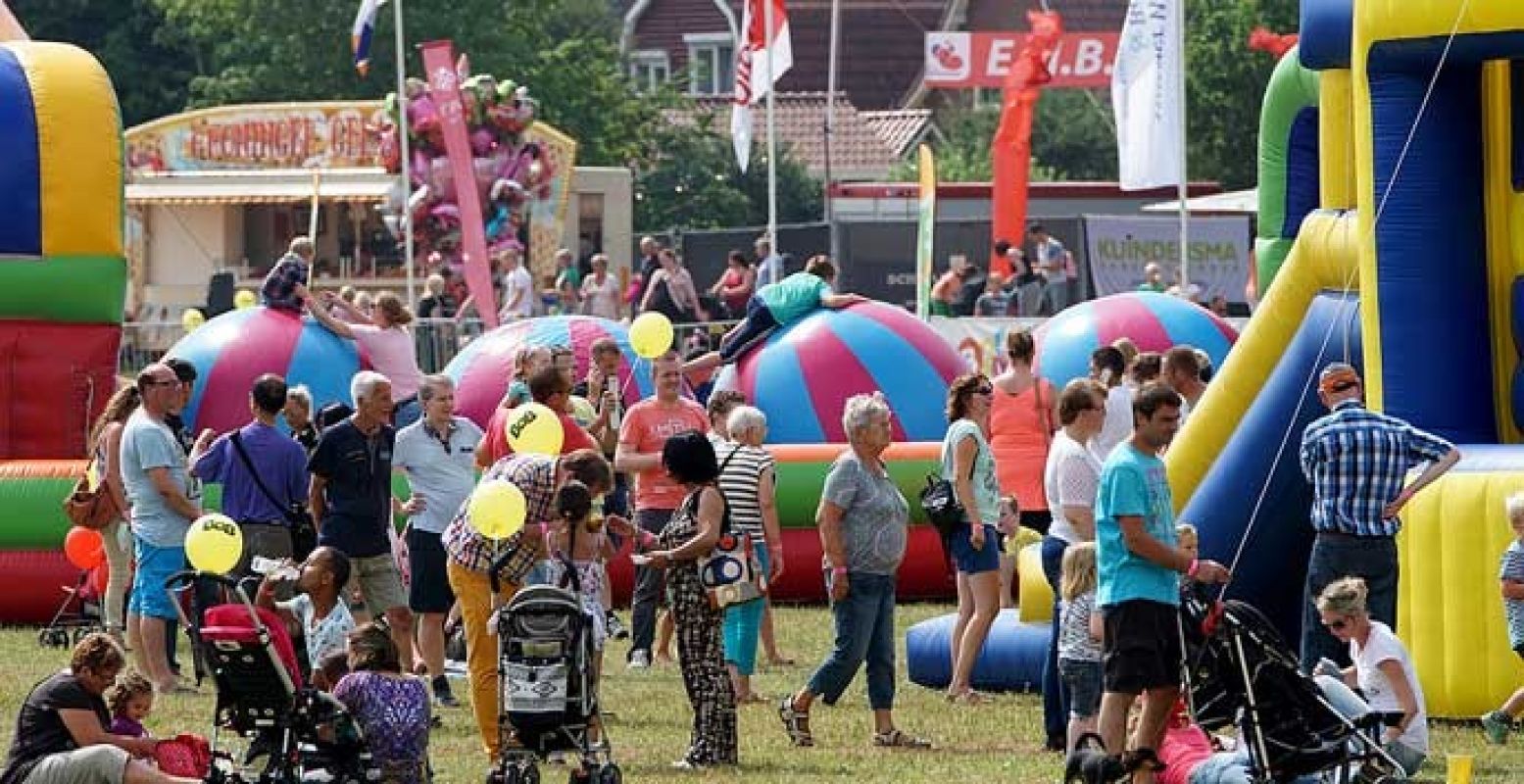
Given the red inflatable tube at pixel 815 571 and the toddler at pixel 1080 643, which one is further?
the red inflatable tube at pixel 815 571

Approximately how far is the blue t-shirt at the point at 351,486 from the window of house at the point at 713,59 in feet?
172

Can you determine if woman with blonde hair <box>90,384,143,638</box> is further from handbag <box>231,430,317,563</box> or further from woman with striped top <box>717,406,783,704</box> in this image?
woman with striped top <box>717,406,783,704</box>

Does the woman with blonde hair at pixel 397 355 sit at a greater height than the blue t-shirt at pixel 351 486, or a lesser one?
A: greater

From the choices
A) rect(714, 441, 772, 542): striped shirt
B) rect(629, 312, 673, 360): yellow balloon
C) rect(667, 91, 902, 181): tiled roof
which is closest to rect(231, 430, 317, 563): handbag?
rect(714, 441, 772, 542): striped shirt

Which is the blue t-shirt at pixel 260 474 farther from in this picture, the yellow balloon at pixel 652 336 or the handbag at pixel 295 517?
the yellow balloon at pixel 652 336

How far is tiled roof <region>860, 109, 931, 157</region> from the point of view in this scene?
193 feet

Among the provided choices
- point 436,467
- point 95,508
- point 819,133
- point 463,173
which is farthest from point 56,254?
point 819,133

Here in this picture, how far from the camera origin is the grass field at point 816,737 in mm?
11945

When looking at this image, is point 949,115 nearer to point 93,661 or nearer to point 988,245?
point 988,245

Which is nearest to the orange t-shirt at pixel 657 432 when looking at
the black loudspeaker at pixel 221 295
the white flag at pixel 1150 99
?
the white flag at pixel 1150 99

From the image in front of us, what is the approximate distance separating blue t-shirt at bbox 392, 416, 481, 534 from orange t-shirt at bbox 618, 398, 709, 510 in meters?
1.43

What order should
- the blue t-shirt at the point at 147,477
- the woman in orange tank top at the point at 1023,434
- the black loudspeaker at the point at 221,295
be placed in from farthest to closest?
the black loudspeaker at the point at 221,295 < the woman in orange tank top at the point at 1023,434 < the blue t-shirt at the point at 147,477

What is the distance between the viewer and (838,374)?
18.3 m

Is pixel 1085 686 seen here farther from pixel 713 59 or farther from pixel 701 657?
pixel 713 59
